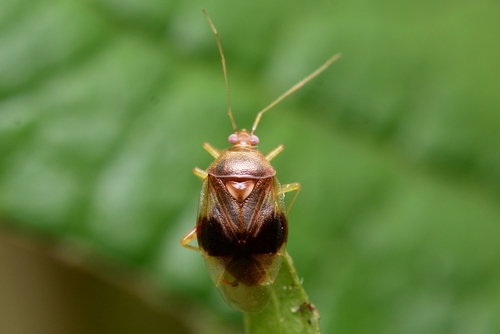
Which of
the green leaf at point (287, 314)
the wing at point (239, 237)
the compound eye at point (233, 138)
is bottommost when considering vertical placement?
the green leaf at point (287, 314)

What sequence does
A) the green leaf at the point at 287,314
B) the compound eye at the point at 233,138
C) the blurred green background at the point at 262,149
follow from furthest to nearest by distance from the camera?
the blurred green background at the point at 262,149
the compound eye at the point at 233,138
the green leaf at the point at 287,314

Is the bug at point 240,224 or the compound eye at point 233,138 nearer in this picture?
the bug at point 240,224

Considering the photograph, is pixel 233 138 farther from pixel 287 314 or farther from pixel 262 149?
pixel 287 314

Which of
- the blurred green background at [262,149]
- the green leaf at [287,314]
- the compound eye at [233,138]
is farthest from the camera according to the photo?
the blurred green background at [262,149]

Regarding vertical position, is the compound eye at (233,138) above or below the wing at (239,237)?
above

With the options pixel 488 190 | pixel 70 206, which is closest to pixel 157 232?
pixel 70 206

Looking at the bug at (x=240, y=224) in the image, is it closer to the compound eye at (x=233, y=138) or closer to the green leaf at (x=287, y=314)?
the compound eye at (x=233, y=138)

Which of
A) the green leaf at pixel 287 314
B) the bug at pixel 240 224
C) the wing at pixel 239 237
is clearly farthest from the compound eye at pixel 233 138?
the green leaf at pixel 287 314
